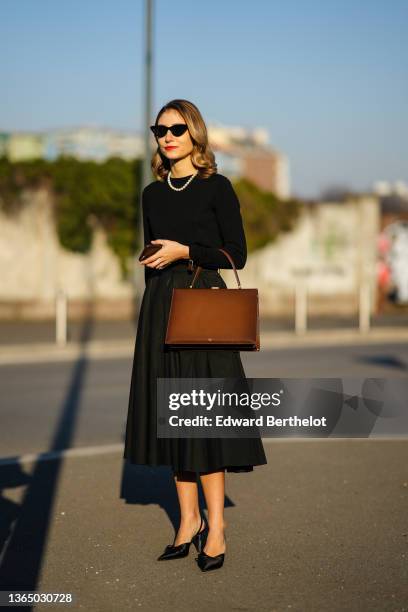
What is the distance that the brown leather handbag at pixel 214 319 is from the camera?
13.7ft

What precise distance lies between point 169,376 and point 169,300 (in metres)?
0.32

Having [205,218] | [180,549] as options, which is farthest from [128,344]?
[205,218]

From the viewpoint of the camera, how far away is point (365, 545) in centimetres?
475

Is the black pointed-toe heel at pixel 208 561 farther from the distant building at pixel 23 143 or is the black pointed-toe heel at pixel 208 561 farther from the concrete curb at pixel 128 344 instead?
the distant building at pixel 23 143

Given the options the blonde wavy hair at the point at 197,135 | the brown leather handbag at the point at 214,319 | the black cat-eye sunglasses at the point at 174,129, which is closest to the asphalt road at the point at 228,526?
the brown leather handbag at the point at 214,319

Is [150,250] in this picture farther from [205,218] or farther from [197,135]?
[197,135]

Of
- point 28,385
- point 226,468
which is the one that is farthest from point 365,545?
point 28,385

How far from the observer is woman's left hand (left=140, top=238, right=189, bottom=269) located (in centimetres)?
422

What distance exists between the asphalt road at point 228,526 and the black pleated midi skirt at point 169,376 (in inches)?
18.3

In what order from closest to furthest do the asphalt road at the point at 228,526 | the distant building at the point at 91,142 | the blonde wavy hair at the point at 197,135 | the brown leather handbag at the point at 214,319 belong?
1. the asphalt road at the point at 228,526
2. the brown leather handbag at the point at 214,319
3. the blonde wavy hair at the point at 197,135
4. the distant building at the point at 91,142

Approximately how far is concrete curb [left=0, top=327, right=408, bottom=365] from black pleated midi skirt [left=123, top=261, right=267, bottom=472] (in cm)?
1023

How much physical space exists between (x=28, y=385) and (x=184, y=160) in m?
7.47

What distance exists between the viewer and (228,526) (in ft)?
16.9

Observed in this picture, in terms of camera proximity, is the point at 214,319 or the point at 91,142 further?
the point at 91,142
